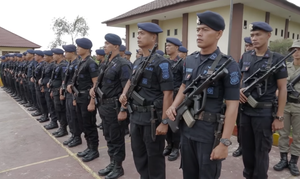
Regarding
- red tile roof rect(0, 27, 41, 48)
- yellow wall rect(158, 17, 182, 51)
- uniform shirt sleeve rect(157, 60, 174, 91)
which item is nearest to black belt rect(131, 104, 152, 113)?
uniform shirt sleeve rect(157, 60, 174, 91)

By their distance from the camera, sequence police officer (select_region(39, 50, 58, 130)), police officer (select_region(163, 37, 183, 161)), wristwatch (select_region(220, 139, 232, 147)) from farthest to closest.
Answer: police officer (select_region(39, 50, 58, 130)) → police officer (select_region(163, 37, 183, 161)) → wristwatch (select_region(220, 139, 232, 147))

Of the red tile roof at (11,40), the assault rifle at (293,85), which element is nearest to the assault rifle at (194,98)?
the assault rifle at (293,85)

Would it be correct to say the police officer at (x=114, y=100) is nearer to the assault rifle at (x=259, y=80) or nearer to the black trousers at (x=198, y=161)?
the black trousers at (x=198, y=161)

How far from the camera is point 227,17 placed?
1152 centimetres

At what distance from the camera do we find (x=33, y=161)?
142 inches

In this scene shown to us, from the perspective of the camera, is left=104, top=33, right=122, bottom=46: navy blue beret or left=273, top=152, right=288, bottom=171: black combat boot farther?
left=273, top=152, right=288, bottom=171: black combat boot

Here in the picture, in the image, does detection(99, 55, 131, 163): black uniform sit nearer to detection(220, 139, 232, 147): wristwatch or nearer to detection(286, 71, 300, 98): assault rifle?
detection(220, 139, 232, 147): wristwatch

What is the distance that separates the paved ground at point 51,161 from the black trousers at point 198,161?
121cm

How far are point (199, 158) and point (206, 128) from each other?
10.4 inches

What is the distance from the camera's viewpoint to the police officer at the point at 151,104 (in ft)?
7.68

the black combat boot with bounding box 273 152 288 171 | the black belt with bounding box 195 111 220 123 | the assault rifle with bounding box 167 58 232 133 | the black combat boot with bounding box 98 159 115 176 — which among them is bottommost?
the black combat boot with bounding box 98 159 115 176

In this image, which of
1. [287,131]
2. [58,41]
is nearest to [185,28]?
[287,131]

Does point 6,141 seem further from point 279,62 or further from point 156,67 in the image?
point 279,62

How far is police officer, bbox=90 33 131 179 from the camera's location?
3.00m
